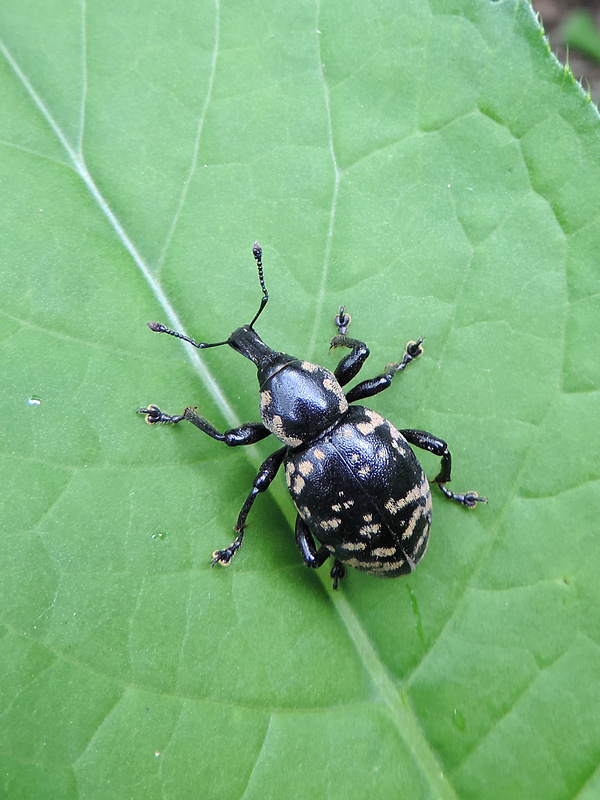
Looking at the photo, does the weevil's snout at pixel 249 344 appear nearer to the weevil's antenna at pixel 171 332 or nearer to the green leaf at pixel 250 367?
the green leaf at pixel 250 367

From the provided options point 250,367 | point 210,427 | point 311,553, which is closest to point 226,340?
point 250,367

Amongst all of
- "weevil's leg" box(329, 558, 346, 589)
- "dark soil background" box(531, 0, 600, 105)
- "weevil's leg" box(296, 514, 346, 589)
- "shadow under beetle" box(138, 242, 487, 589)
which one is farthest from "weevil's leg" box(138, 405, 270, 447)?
"dark soil background" box(531, 0, 600, 105)

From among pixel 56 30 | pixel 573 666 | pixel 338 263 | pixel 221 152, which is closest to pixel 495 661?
pixel 573 666

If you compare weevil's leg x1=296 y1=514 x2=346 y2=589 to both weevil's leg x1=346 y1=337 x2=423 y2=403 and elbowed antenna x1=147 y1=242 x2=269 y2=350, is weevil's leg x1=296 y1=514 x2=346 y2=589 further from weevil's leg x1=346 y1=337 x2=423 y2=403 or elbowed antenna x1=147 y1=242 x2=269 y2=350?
elbowed antenna x1=147 y1=242 x2=269 y2=350

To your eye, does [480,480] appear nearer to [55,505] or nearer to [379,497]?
[379,497]

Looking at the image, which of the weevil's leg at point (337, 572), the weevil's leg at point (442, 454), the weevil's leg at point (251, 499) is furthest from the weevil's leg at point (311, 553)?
the weevil's leg at point (442, 454)

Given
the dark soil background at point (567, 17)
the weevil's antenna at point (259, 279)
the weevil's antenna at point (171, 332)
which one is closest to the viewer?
the weevil's antenna at point (171, 332)

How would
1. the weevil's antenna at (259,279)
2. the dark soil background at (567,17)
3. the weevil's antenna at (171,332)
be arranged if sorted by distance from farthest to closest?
the dark soil background at (567,17)
the weevil's antenna at (259,279)
the weevil's antenna at (171,332)
